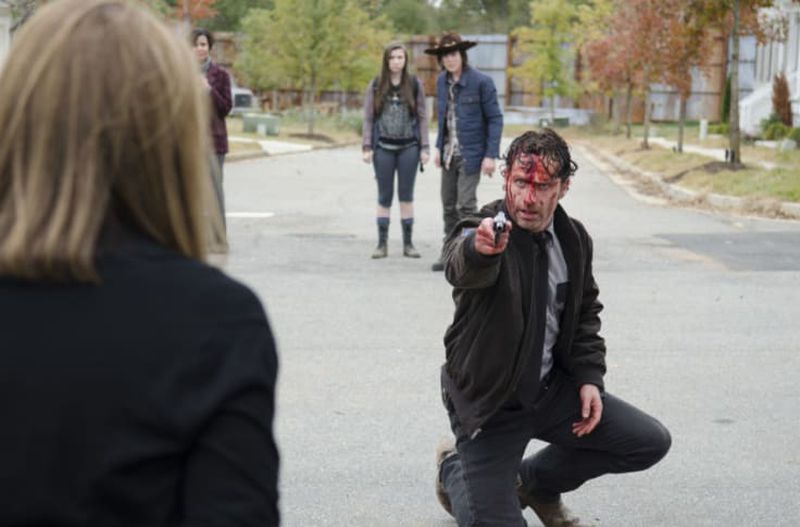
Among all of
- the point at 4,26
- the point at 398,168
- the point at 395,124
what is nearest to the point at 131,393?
the point at 395,124

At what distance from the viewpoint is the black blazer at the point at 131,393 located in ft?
5.89

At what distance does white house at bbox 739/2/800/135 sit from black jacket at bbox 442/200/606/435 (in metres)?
27.6

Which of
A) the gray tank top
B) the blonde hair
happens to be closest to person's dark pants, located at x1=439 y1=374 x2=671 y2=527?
the blonde hair

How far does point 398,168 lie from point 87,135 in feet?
31.9

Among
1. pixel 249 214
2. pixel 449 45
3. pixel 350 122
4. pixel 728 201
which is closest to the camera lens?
pixel 449 45

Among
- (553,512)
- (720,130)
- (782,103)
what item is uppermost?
(782,103)

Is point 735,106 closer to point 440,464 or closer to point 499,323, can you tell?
point 440,464

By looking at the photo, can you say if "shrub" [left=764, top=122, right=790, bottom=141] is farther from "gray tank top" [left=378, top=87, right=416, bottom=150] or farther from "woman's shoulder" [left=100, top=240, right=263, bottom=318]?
"woman's shoulder" [left=100, top=240, right=263, bottom=318]

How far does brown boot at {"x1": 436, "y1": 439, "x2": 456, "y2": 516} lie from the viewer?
4.76 m

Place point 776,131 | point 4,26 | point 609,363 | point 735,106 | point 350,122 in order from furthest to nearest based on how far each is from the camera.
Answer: point 350,122, point 776,131, point 4,26, point 735,106, point 609,363

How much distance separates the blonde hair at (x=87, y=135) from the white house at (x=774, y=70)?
30270 mm

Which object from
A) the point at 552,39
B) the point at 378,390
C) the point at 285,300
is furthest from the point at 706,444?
the point at 552,39

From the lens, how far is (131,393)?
1810 mm

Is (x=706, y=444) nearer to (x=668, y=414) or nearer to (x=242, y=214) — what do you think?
(x=668, y=414)
